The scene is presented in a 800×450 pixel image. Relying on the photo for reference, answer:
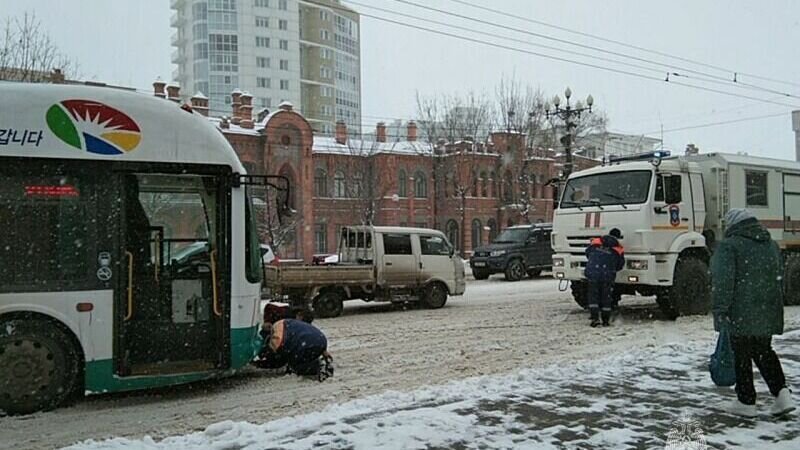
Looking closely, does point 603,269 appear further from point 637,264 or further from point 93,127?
point 93,127

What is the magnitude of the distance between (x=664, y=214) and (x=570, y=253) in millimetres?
1968

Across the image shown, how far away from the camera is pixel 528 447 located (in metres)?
5.56

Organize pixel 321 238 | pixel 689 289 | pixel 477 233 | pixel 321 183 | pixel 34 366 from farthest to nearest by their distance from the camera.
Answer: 1. pixel 477 233
2. pixel 321 238
3. pixel 321 183
4. pixel 689 289
5. pixel 34 366

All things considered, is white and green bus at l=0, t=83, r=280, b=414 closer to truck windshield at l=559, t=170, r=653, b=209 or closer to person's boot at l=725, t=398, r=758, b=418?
person's boot at l=725, t=398, r=758, b=418

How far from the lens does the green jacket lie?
6.22 m

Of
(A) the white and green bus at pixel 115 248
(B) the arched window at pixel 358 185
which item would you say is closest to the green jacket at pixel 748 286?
(A) the white and green bus at pixel 115 248

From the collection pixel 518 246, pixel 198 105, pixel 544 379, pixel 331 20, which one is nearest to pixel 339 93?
pixel 331 20

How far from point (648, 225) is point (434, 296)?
18.9 ft

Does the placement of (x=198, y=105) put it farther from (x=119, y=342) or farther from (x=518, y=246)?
(x=119, y=342)

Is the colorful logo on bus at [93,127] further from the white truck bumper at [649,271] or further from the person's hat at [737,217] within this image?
the white truck bumper at [649,271]

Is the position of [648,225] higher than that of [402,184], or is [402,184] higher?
[402,184]

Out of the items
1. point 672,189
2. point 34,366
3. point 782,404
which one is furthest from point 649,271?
point 34,366

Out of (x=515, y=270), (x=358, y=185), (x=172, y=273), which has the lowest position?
(x=515, y=270)

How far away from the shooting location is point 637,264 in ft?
41.8
